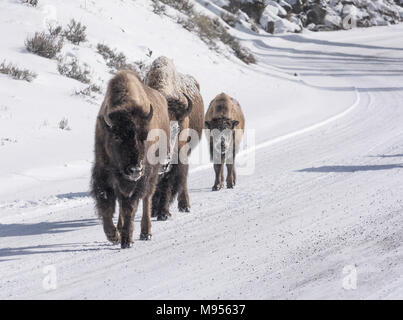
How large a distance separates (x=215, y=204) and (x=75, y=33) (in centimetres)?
1122

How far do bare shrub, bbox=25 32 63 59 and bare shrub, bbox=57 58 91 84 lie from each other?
14.3 inches

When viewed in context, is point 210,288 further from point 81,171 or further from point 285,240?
point 81,171

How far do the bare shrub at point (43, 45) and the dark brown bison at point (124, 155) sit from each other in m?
10.2

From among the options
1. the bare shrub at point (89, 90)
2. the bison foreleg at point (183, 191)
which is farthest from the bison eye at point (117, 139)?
the bare shrub at point (89, 90)

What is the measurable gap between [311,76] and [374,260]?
26.5m

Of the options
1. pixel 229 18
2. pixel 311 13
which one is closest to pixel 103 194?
pixel 229 18

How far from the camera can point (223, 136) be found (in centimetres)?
1055

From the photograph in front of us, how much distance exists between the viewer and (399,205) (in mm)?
8414

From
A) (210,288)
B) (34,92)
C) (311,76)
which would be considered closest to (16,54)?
(34,92)

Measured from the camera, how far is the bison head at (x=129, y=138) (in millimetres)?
6031

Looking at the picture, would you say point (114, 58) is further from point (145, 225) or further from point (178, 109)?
point (145, 225)

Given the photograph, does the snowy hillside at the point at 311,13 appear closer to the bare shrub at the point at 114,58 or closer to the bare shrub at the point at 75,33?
the bare shrub at the point at 114,58

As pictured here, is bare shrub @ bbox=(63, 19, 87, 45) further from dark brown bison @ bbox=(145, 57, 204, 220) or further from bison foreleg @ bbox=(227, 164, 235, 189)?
dark brown bison @ bbox=(145, 57, 204, 220)

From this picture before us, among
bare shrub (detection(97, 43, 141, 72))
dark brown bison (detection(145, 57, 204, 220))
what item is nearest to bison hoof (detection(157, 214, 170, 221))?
dark brown bison (detection(145, 57, 204, 220))
